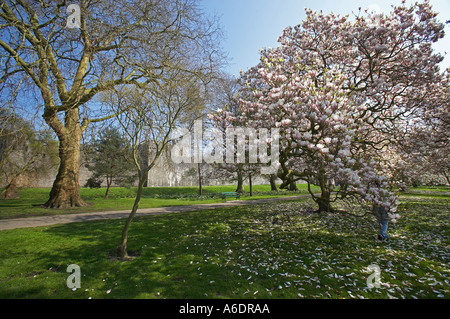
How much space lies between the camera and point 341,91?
6.34m

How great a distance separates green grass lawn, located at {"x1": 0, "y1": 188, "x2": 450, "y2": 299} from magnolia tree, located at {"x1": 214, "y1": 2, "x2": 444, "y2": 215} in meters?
1.47

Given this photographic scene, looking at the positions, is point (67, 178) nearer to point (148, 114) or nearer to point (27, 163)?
point (27, 163)

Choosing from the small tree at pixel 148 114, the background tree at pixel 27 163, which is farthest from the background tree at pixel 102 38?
the background tree at pixel 27 163

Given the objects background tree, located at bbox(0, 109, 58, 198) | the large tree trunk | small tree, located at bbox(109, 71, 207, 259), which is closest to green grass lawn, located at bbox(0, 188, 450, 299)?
small tree, located at bbox(109, 71, 207, 259)

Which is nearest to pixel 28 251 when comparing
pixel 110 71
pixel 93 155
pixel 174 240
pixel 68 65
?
pixel 174 240

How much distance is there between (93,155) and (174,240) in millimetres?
20975

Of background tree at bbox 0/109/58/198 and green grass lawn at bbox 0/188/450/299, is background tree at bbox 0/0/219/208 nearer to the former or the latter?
green grass lawn at bbox 0/188/450/299

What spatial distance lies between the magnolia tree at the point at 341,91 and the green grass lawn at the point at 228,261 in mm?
1466

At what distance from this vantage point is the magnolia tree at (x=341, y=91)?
6.12 metres

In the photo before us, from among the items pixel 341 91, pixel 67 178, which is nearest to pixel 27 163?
pixel 67 178

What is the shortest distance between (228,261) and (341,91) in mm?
5526

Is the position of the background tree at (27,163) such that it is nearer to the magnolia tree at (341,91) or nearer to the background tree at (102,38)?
the background tree at (102,38)

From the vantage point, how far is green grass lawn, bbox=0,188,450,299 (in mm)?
4348
